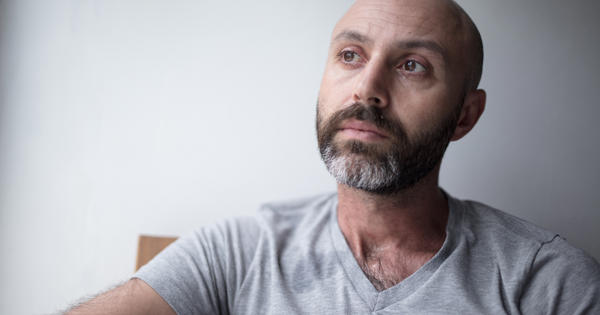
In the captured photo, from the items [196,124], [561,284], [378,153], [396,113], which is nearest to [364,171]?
[378,153]

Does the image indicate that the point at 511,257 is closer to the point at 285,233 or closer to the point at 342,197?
the point at 342,197

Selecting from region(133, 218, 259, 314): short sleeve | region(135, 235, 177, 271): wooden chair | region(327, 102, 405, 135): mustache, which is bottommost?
region(135, 235, 177, 271): wooden chair

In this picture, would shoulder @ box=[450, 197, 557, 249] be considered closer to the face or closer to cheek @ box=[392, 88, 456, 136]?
the face

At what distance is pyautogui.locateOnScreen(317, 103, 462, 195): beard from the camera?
0.93 m

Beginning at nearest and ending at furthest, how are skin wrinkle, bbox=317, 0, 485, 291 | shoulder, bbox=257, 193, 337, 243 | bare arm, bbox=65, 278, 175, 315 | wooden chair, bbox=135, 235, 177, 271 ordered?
bare arm, bbox=65, 278, 175, 315 < skin wrinkle, bbox=317, 0, 485, 291 < shoulder, bbox=257, 193, 337, 243 < wooden chair, bbox=135, 235, 177, 271

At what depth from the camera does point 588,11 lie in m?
1.30

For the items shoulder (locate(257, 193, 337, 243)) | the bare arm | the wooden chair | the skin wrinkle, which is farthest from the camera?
the wooden chair

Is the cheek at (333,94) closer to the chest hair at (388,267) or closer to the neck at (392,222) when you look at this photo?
the neck at (392,222)

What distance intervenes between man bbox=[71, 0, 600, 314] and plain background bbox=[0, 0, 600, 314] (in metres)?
0.31

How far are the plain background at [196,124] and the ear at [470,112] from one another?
21 centimetres

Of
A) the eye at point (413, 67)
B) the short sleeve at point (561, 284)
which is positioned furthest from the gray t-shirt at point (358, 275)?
the eye at point (413, 67)

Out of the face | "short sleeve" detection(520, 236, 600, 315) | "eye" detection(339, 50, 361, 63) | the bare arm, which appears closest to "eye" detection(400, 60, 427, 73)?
the face

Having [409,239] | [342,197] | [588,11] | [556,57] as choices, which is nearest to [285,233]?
[342,197]

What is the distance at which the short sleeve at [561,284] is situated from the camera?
0.88 metres
